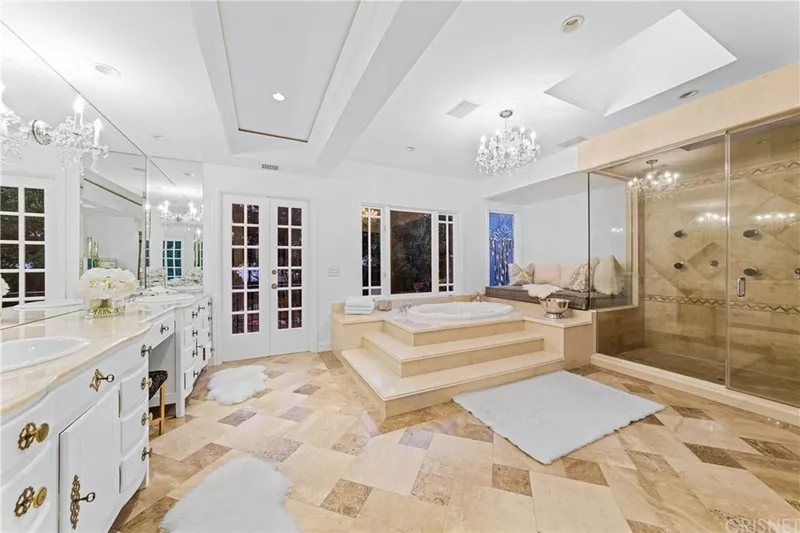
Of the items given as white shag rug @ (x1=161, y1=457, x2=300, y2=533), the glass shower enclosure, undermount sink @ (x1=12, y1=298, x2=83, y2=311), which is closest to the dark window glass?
the glass shower enclosure

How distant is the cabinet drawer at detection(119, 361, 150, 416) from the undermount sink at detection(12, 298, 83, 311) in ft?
2.25

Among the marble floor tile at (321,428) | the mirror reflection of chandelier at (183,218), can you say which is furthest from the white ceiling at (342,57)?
the marble floor tile at (321,428)

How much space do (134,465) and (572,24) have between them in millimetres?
3391

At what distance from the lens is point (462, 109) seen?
279cm

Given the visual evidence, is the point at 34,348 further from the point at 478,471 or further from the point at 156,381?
the point at 478,471

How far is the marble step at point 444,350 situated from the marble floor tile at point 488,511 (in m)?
1.13

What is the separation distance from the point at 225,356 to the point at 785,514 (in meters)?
4.52

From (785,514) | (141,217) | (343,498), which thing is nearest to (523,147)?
(785,514)

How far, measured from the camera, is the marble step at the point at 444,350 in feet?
8.75

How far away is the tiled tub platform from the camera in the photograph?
249cm

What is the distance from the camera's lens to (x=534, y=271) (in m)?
5.03

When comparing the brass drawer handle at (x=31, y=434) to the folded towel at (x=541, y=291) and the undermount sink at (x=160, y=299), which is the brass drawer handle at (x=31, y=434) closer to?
the undermount sink at (x=160, y=299)

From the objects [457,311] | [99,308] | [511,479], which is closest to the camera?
[511,479]
